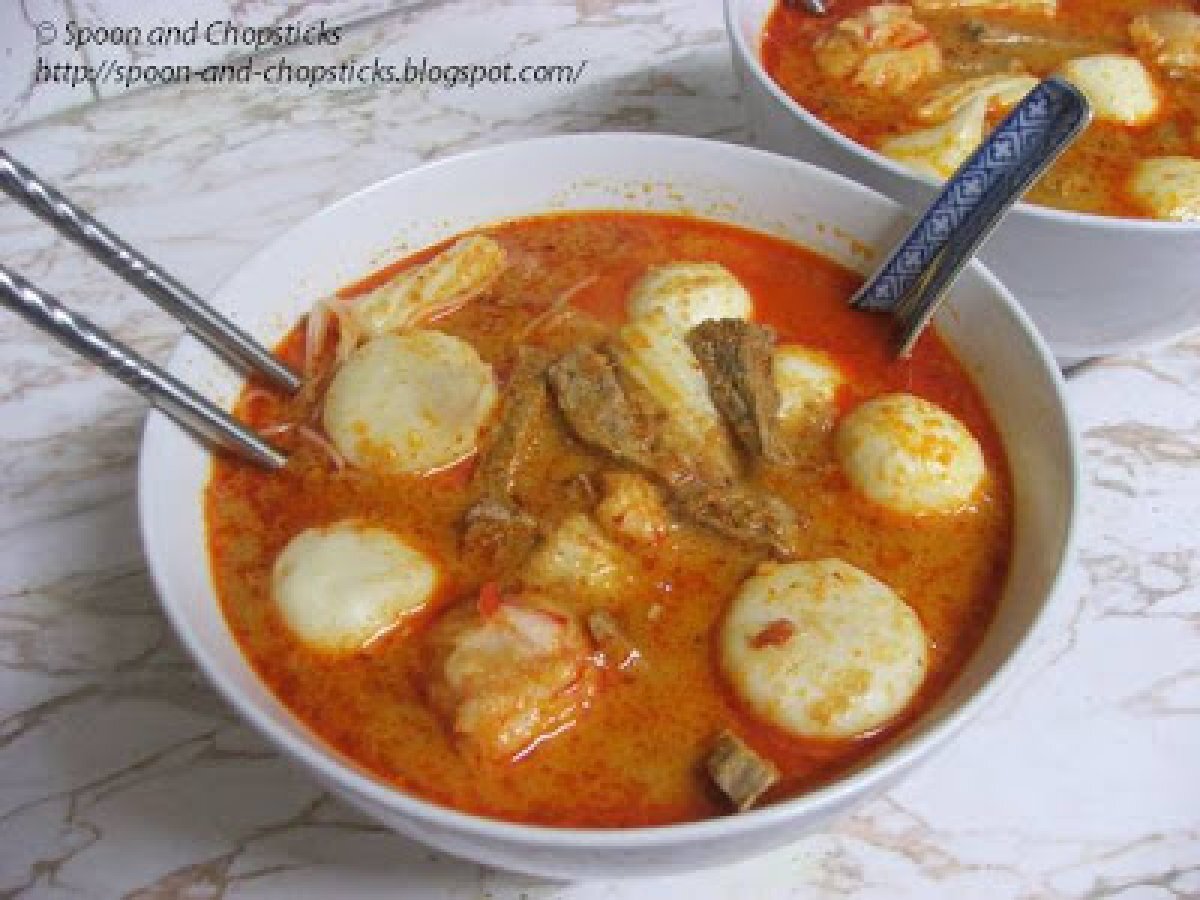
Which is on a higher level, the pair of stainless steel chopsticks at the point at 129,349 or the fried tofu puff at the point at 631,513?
the pair of stainless steel chopsticks at the point at 129,349

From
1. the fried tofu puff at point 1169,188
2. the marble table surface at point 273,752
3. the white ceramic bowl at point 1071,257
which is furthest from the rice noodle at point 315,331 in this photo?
the fried tofu puff at point 1169,188

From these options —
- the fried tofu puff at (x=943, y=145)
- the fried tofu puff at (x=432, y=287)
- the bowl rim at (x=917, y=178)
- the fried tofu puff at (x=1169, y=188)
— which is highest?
the bowl rim at (x=917, y=178)

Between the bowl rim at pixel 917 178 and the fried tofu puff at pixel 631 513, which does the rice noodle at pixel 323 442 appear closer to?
the fried tofu puff at pixel 631 513

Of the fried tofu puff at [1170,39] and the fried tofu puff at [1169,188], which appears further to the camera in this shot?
the fried tofu puff at [1170,39]

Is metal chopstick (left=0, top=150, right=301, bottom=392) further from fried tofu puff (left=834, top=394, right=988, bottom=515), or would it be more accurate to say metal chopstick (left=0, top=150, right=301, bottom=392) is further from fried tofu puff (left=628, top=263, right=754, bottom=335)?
fried tofu puff (left=834, top=394, right=988, bottom=515)

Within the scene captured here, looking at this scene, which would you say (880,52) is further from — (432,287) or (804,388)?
(432,287)

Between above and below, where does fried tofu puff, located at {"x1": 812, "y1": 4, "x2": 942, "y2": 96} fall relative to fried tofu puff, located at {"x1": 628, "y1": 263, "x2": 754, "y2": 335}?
above

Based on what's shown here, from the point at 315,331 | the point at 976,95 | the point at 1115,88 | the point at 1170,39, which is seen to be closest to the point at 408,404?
the point at 315,331

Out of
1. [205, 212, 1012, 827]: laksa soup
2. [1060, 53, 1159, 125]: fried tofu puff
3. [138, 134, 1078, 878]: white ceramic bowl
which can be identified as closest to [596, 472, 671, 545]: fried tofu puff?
[205, 212, 1012, 827]: laksa soup
